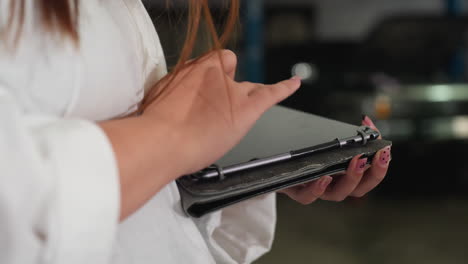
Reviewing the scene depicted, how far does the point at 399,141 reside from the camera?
8.34ft

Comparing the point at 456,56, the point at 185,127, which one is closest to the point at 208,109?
the point at 185,127

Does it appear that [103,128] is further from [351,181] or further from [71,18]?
[351,181]

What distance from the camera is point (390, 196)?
8.79 ft

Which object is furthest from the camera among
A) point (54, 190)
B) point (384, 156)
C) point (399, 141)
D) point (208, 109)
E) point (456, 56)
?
point (456, 56)

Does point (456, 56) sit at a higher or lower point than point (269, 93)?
lower

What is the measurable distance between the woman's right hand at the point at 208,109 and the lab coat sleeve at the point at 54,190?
72 mm

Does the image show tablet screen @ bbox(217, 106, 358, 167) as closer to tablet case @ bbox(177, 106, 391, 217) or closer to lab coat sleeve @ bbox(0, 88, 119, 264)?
tablet case @ bbox(177, 106, 391, 217)

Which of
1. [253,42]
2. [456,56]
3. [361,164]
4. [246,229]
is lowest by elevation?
[456,56]

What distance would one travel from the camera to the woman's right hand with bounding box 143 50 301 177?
424 millimetres

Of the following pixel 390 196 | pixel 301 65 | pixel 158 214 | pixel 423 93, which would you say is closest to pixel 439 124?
pixel 423 93

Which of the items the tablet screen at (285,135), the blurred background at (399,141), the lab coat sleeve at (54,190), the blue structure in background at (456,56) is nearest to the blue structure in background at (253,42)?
the blurred background at (399,141)

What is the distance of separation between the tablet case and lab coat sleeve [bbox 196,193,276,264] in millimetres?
93

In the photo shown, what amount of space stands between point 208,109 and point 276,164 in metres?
0.10

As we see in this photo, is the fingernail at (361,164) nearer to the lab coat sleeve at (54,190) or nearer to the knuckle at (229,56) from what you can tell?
the knuckle at (229,56)
